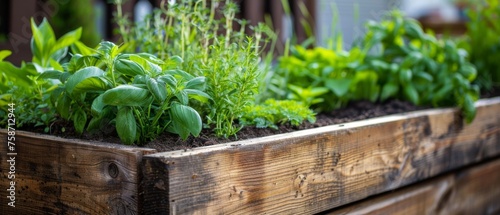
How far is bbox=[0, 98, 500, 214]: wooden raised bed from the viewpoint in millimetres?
1171

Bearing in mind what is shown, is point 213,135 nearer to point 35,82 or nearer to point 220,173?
point 220,173

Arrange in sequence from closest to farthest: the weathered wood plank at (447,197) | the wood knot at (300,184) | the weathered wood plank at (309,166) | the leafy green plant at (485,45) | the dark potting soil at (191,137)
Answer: the weathered wood plank at (309,166)
the dark potting soil at (191,137)
the wood knot at (300,184)
the weathered wood plank at (447,197)
the leafy green plant at (485,45)

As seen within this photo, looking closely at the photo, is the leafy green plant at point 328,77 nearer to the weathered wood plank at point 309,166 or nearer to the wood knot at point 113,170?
the weathered wood plank at point 309,166

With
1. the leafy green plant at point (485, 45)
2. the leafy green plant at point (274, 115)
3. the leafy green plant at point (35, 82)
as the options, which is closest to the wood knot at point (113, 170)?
the leafy green plant at point (35, 82)

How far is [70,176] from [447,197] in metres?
1.48

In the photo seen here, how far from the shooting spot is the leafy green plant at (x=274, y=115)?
1.60 meters

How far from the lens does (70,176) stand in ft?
4.22

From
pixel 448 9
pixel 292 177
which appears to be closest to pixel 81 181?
pixel 292 177

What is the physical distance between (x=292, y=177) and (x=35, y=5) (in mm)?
2915

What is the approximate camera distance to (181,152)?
120cm

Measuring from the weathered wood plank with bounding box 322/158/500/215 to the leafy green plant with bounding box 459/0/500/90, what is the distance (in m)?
0.58

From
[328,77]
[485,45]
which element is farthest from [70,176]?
[485,45]

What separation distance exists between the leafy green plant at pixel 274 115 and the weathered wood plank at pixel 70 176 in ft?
1.48

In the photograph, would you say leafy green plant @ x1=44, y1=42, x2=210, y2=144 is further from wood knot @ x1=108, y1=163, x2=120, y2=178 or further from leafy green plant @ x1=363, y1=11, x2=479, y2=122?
leafy green plant @ x1=363, y1=11, x2=479, y2=122
